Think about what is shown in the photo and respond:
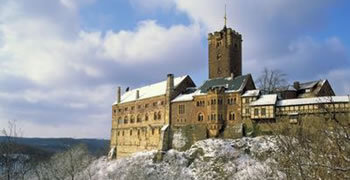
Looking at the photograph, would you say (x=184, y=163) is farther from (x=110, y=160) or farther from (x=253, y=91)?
(x=110, y=160)

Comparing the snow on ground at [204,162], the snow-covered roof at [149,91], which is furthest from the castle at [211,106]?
the snow on ground at [204,162]

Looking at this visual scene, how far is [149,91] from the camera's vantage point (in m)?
72.0

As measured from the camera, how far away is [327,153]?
998 centimetres

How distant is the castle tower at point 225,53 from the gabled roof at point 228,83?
3954 mm

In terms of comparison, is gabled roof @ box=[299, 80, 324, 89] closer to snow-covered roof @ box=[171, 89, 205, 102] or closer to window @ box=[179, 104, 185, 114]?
snow-covered roof @ box=[171, 89, 205, 102]

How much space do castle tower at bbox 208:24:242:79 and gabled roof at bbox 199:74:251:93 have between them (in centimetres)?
395

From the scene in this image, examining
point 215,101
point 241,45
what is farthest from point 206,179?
point 241,45

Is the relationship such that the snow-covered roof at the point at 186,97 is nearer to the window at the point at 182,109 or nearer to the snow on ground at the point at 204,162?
the window at the point at 182,109

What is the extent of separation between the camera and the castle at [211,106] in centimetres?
5362

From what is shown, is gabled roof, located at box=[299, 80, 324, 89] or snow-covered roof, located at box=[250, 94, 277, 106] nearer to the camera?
snow-covered roof, located at box=[250, 94, 277, 106]

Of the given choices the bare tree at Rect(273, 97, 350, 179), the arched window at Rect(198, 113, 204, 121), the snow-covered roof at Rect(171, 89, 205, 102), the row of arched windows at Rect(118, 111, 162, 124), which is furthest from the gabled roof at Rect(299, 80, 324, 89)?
the bare tree at Rect(273, 97, 350, 179)

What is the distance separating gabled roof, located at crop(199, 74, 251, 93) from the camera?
190 ft

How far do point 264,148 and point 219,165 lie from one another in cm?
621

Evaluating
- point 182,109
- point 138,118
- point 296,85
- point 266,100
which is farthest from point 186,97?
point 296,85
